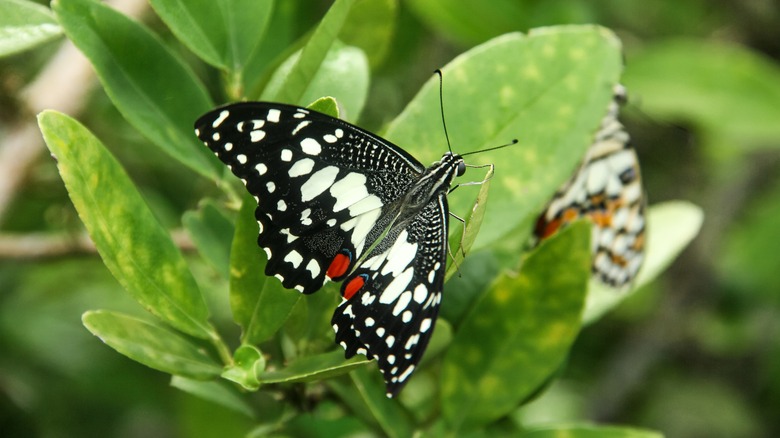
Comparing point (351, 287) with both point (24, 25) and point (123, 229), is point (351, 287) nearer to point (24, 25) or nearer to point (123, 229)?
point (123, 229)

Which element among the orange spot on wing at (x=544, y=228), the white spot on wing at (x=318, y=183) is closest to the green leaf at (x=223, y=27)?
the white spot on wing at (x=318, y=183)

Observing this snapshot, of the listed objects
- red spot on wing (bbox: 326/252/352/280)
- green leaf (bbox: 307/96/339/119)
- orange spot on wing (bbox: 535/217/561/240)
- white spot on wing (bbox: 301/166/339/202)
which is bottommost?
orange spot on wing (bbox: 535/217/561/240)

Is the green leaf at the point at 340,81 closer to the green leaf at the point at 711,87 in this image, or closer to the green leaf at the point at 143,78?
the green leaf at the point at 143,78

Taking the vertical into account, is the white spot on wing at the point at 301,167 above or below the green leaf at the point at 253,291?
above

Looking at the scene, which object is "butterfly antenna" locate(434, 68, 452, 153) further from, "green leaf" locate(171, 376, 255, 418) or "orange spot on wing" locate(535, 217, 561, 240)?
"green leaf" locate(171, 376, 255, 418)

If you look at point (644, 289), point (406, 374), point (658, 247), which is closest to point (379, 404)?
point (406, 374)

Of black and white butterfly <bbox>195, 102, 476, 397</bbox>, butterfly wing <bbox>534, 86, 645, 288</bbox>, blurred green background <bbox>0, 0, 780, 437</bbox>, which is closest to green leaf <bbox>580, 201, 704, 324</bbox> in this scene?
butterfly wing <bbox>534, 86, 645, 288</bbox>

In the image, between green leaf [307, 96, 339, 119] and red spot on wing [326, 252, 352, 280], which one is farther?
red spot on wing [326, 252, 352, 280]
